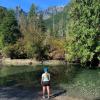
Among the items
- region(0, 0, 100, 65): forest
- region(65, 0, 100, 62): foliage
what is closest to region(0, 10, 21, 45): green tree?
region(0, 0, 100, 65): forest

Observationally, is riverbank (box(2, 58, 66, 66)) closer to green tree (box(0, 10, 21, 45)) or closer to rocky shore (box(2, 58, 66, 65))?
rocky shore (box(2, 58, 66, 65))

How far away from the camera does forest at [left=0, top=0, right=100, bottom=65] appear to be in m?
50.6

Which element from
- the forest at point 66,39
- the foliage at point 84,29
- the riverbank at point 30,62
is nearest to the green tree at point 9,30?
the forest at point 66,39

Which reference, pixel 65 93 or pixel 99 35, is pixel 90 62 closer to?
pixel 99 35

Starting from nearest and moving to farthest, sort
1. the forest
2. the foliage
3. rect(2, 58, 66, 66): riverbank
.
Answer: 1. the foliage
2. the forest
3. rect(2, 58, 66, 66): riverbank

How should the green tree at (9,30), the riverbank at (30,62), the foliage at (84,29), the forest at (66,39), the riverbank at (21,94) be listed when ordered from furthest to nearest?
the green tree at (9,30) → the riverbank at (30,62) → the forest at (66,39) → the foliage at (84,29) → the riverbank at (21,94)

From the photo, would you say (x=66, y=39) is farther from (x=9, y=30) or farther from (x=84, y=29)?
(x=9, y=30)

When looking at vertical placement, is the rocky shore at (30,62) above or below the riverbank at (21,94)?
above

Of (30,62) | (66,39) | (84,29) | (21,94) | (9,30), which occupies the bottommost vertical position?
(21,94)

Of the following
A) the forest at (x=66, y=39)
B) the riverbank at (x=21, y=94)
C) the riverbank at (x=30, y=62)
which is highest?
the forest at (x=66, y=39)

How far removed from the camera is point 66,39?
5862cm

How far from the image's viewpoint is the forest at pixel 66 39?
1993 inches

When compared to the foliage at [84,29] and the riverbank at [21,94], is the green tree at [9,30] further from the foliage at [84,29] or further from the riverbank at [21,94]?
the riverbank at [21,94]

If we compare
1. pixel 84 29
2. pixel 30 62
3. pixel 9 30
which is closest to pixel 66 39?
pixel 84 29
